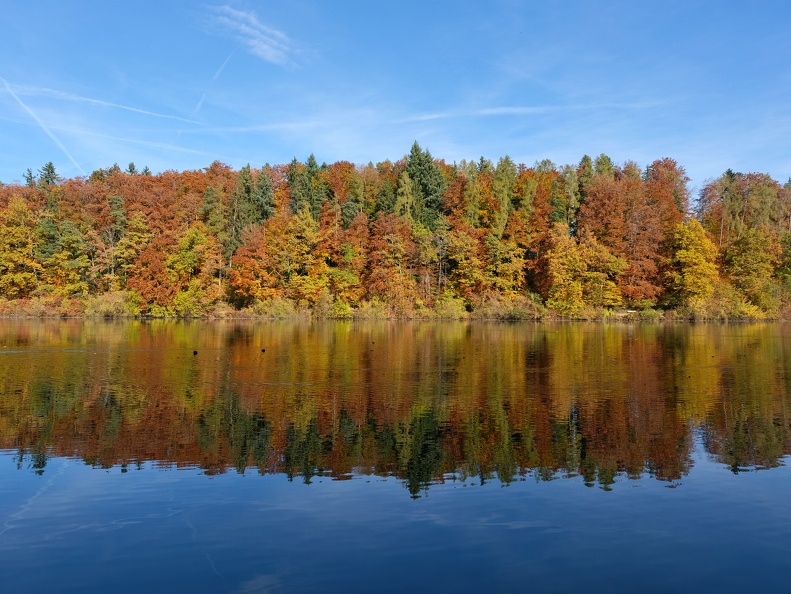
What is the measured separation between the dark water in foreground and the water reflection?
4.0 inches

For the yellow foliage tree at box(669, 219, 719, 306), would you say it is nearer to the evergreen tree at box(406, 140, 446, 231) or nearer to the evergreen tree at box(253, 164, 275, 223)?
the evergreen tree at box(406, 140, 446, 231)

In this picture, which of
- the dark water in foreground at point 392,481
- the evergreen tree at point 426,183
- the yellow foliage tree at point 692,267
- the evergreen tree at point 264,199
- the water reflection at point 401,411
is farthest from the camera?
the evergreen tree at point 264,199

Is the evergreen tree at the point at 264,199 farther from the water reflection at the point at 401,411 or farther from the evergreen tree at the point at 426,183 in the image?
the water reflection at the point at 401,411

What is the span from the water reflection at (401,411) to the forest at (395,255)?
38498 millimetres

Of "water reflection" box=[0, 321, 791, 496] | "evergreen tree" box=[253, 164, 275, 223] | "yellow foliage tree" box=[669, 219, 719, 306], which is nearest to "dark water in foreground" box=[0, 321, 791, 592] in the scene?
"water reflection" box=[0, 321, 791, 496]

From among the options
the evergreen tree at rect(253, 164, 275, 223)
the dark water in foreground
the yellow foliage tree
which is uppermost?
the evergreen tree at rect(253, 164, 275, 223)

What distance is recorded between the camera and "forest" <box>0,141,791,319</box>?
2736 inches

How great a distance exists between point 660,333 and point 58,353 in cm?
4302

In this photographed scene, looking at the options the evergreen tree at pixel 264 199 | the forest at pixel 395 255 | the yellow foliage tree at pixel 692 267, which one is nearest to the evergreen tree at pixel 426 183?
the forest at pixel 395 255

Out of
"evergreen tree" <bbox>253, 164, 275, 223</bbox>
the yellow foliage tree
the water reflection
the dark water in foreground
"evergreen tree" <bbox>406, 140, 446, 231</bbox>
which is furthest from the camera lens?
"evergreen tree" <bbox>253, 164, 275, 223</bbox>

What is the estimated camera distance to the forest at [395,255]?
69500 mm

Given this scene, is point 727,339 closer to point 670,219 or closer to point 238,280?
point 670,219

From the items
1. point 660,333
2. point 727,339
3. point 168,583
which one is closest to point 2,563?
point 168,583

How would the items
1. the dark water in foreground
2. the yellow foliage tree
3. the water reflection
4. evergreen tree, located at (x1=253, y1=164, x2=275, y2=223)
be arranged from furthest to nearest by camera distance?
evergreen tree, located at (x1=253, y1=164, x2=275, y2=223)
the yellow foliage tree
the water reflection
the dark water in foreground
